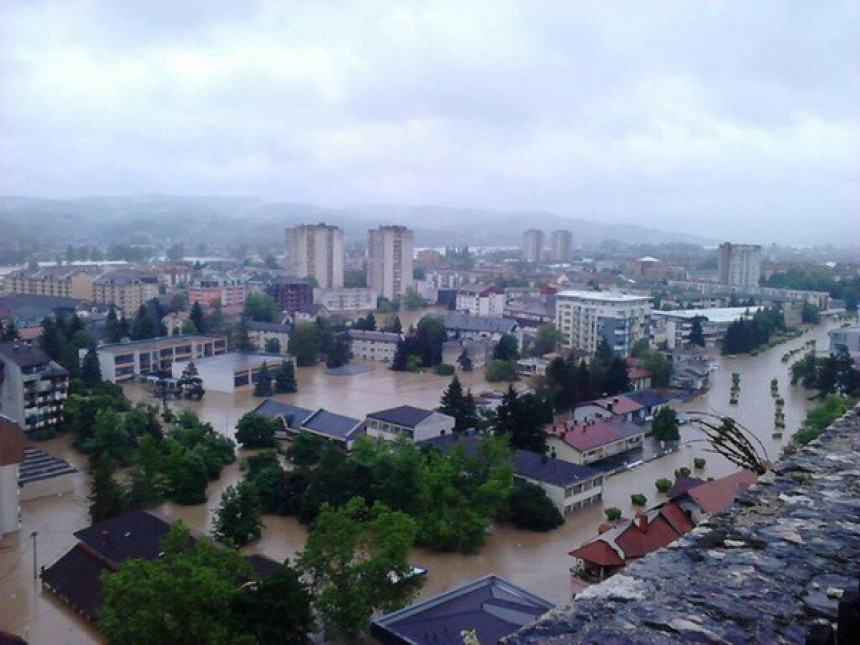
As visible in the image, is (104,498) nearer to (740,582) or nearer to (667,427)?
(667,427)

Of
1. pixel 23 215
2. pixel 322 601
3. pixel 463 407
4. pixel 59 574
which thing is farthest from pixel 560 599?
pixel 23 215

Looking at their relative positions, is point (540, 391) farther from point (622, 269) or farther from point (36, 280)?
point (622, 269)

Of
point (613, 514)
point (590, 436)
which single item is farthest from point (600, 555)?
point (590, 436)

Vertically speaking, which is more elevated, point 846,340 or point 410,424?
point 846,340

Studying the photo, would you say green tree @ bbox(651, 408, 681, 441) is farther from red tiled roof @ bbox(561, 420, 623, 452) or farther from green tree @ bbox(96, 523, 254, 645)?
green tree @ bbox(96, 523, 254, 645)

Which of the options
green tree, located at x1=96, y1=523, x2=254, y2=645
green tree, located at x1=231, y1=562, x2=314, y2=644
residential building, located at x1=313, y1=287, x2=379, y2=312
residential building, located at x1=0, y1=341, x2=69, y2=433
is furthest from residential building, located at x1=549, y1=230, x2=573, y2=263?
green tree, located at x1=96, y1=523, x2=254, y2=645

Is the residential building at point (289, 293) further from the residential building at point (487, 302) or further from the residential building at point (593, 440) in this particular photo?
the residential building at point (593, 440)
